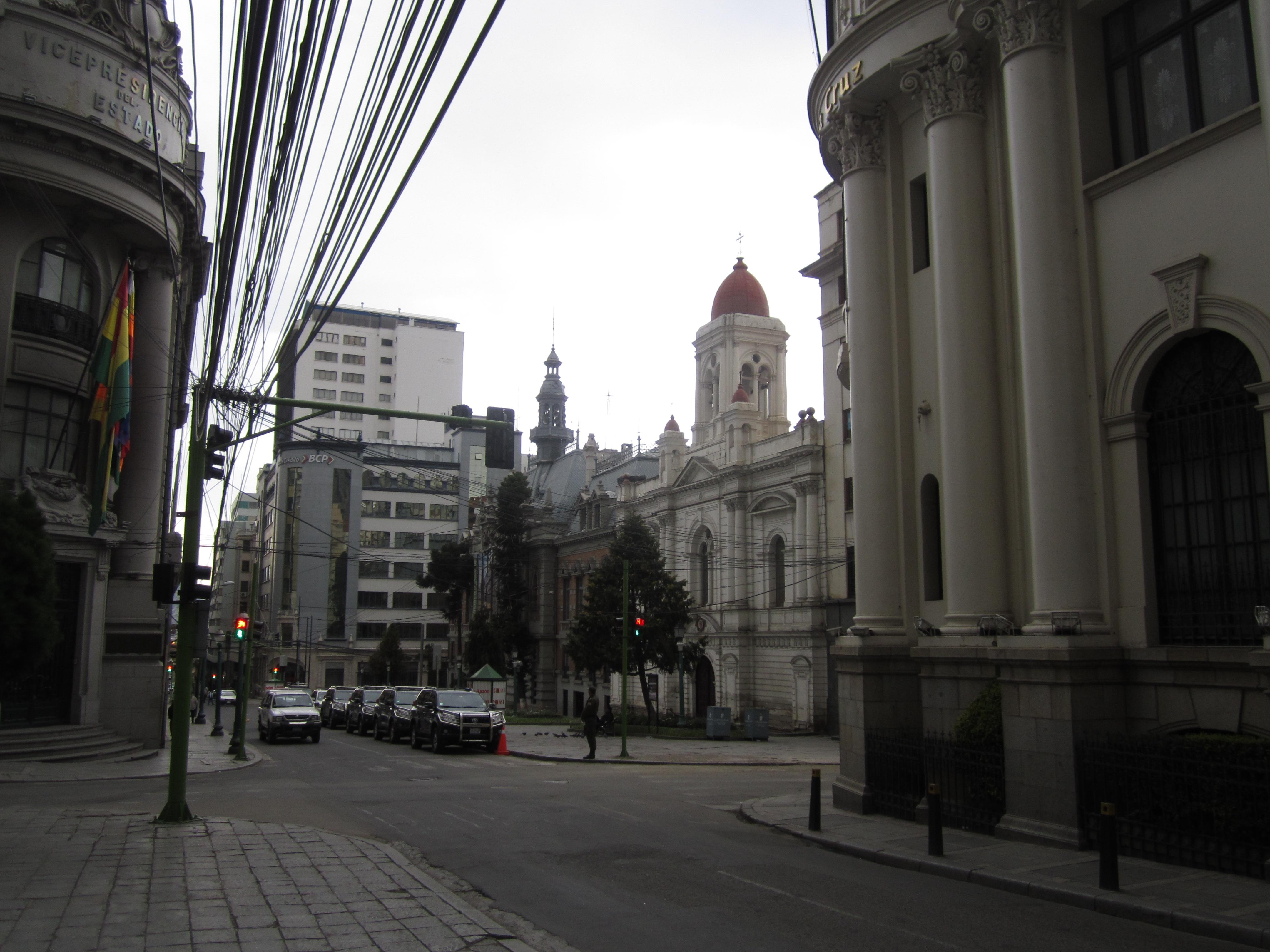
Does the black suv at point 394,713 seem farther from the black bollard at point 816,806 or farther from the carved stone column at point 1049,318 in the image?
the carved stone column at point 1049,318

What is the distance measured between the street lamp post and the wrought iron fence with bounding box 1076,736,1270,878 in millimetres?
30224

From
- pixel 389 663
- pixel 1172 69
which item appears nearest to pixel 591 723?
pixel 1172 69

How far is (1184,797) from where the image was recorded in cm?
1130

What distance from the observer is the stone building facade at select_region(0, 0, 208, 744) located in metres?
25.9

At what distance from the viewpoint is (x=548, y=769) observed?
81.9ft

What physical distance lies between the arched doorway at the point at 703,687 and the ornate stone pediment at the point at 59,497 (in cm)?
2851

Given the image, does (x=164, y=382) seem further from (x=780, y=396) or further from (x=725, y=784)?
(x=780, y=396)

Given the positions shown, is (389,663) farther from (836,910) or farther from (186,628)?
(836,910)

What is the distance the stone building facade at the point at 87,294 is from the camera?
25.9 meters

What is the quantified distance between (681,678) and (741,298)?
2069 cm

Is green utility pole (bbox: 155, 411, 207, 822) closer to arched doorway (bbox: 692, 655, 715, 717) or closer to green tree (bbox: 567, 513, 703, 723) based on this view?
green tree (bbox: 567, 513, 703, 723)

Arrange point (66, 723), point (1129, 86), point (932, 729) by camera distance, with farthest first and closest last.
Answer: point (66, 723)
point (932, 729)
point (1129, 86)

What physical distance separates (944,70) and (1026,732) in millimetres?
9877

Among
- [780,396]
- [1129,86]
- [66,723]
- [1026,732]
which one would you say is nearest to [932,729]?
[1026,732]
